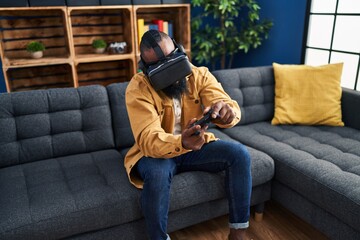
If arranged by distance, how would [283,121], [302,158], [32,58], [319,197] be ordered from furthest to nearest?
1. [32,58]
2. [283,121]
3. [302,158]
4. [319,197]

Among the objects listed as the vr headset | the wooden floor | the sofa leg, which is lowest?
the wooden floor

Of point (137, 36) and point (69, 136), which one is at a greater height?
point (137, 36)

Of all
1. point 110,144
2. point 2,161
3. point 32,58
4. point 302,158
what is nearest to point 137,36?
point 32,58

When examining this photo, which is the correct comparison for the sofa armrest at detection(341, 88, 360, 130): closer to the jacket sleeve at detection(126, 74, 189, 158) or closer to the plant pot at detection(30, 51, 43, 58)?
the jacket sleeve at detection(126, 74, 189, 158)

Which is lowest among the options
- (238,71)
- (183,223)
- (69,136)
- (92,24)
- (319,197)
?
(183,223)

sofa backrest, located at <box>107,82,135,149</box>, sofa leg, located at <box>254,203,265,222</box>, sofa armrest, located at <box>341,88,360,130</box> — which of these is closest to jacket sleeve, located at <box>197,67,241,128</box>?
sofa backrest, located at <box>107,82,135,149</box>

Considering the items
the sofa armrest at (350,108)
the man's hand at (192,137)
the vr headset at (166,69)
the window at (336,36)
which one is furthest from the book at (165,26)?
the man's hand at (192,137)

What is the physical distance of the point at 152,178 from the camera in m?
1.38

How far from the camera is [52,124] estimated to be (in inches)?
70.8

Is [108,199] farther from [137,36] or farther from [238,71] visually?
[137,36]

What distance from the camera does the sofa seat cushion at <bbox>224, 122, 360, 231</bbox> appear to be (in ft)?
4.74

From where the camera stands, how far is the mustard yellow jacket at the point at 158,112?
1.37 metres

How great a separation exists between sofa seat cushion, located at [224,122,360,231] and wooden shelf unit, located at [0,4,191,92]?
1.35 meters

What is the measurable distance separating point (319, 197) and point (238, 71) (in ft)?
3.42
